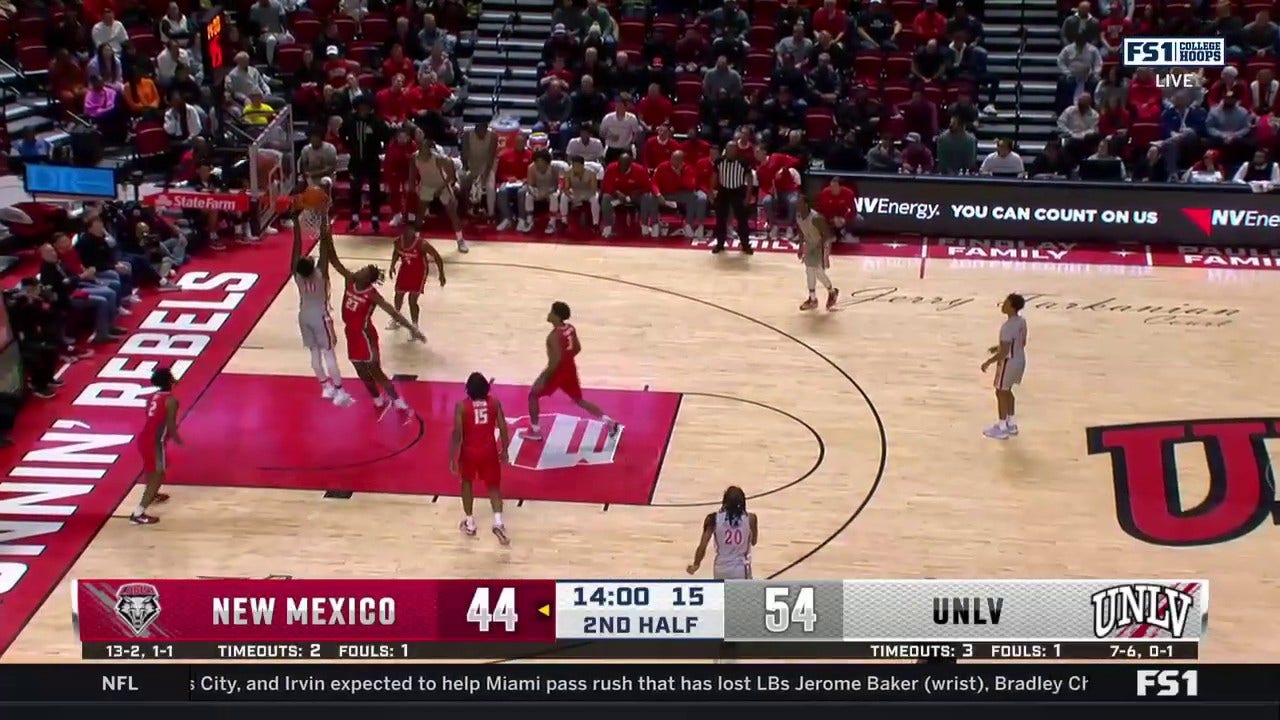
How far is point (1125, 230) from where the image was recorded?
79.9 ft

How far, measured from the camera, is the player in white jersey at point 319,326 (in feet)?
58.8

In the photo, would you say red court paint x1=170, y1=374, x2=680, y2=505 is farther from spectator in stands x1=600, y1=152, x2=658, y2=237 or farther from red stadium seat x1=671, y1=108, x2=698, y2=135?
red stadium seat x1=671, y1=108, x2=698, y2=135

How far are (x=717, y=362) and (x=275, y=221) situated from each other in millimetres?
7469

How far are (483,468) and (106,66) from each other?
13.6 m

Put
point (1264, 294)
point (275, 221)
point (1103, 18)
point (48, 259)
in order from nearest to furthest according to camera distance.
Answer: point (48, 259), point (1264, 294), point (275, 221), point (1103, 18)

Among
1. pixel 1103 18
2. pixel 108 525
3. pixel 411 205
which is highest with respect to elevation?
pixel 1103 18

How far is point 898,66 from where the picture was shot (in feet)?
90.2

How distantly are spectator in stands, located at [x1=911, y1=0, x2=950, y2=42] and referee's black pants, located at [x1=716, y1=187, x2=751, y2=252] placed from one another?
5.98 meters

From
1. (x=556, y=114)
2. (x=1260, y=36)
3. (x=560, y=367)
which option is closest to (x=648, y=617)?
(x=560, y=367)

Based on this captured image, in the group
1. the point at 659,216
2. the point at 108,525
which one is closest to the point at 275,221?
the point at 659,216

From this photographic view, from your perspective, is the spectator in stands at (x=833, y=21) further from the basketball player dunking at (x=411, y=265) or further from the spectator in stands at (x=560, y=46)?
the basketball player dunking at (x=411, y=265)

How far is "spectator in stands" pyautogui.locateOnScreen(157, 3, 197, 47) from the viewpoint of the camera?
27.9 metres

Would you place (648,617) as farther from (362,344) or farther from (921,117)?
(921,117)

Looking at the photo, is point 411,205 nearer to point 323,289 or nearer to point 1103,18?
point 323,289
